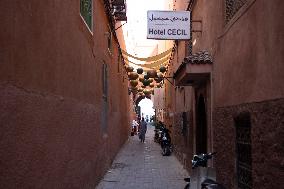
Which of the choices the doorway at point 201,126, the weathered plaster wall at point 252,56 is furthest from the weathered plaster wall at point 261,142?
the doorway at point 201,126

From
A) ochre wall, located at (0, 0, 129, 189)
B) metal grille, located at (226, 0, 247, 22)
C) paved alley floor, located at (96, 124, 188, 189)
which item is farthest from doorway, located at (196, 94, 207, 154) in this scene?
metal grille, located at (226, 0, 247, 22)

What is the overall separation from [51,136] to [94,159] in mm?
4620

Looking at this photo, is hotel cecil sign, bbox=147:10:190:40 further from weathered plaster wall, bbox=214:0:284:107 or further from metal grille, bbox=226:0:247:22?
metal grille, bbox=226:0:247:22

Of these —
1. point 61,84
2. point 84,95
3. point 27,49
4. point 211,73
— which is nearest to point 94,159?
point 84,95

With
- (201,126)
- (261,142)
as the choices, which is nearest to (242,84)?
(261,142)

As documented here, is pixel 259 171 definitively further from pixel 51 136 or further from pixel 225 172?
pixel 51 136

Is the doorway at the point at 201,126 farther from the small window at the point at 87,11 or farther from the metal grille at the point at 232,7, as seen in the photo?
the metal grille at the point at 232,7

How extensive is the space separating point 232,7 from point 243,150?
8.05 feet

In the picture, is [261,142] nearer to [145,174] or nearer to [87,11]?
[87,11]

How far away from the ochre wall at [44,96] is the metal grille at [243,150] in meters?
2.68

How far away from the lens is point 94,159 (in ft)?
32.2

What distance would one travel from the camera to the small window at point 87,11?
27.9 feet

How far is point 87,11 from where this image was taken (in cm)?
919

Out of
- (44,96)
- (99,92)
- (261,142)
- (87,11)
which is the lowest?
(261,142)
